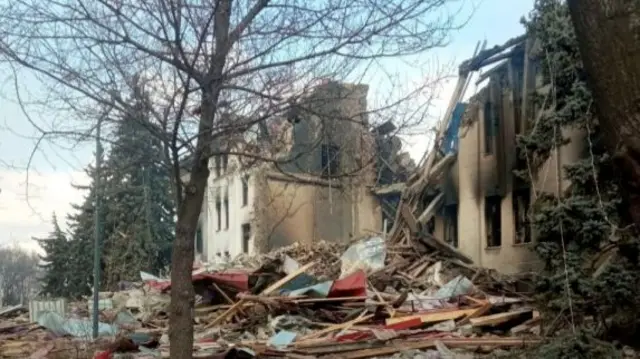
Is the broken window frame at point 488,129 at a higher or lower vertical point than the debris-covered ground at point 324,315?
higher

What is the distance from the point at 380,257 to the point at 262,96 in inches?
577

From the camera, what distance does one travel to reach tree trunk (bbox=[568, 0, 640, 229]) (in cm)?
371

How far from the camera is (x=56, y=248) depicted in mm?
42562

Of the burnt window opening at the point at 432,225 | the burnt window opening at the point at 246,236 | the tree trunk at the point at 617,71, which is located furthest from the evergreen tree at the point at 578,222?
Result: the burnt window opening at the point at 246,236

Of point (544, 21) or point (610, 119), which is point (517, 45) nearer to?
point (544, 21)

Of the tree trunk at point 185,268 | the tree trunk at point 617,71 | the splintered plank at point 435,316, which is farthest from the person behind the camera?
the splintered plank at point 435,316

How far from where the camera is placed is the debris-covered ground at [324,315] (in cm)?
1261

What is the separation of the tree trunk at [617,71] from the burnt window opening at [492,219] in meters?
20.1

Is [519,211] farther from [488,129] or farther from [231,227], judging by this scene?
[231,227]

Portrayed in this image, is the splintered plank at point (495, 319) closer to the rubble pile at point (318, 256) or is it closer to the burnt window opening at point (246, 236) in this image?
the rubble pile at point (318, 256)

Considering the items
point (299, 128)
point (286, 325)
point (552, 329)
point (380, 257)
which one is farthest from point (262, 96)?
point (380, 257)

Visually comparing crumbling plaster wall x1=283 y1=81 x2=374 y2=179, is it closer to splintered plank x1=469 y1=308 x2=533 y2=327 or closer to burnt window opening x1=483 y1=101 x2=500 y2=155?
splintered plank x1=469 y1=308 x2=533 y2=327

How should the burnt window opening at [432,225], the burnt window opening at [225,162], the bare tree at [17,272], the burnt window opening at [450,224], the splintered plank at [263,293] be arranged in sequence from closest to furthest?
the burnt window opening at [225,162], the splintered plank at [263,293], the burnt window opening at [450,224], the burnt window opening at [432,225], the bare tree at [17,272]

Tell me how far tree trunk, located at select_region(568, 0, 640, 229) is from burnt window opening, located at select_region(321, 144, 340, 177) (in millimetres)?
4284
